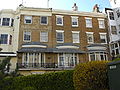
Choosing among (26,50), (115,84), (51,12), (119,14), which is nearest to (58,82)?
(115,84)

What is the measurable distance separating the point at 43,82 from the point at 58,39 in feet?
50.8

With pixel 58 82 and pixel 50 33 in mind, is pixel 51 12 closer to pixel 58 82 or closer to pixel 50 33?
pixel 50 33

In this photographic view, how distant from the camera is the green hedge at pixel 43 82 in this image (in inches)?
526

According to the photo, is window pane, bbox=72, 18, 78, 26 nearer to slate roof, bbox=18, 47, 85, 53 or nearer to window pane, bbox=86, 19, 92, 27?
window pane, bbox=86, 19, 92, 27

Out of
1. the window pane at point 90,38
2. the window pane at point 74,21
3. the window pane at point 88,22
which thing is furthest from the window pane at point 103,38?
the window pane at point 74,21

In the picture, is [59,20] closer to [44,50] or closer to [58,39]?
[58,39]

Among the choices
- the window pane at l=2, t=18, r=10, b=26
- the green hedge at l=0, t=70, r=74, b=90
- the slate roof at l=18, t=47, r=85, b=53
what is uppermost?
the window pane at l=2, t=18, r=10, b=26

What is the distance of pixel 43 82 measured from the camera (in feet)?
49.2

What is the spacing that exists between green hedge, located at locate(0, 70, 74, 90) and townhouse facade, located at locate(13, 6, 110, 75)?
32.5ft

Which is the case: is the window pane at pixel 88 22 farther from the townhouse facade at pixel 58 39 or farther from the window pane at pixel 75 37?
the window pane at pixel 75 37

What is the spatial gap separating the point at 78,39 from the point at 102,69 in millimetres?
22174

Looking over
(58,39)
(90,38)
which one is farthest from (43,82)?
(90,38)

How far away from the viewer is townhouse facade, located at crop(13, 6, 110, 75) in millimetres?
27516

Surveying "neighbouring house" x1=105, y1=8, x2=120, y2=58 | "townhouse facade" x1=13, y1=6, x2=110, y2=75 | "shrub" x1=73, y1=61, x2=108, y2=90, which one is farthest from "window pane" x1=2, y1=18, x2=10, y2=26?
"shrub" x1=73, y1=61, x2=108, y2=90
